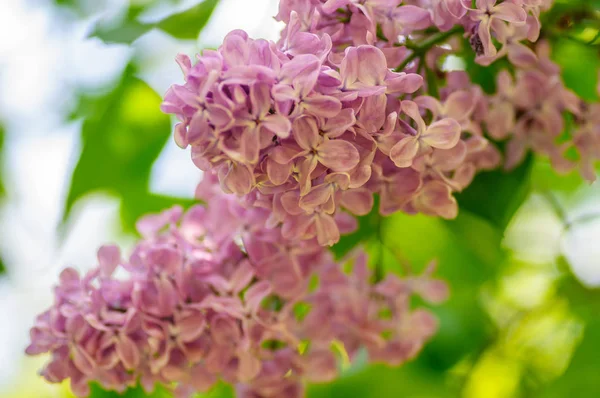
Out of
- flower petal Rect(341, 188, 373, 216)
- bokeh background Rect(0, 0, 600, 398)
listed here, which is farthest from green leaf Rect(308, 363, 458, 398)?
flower petal Rect(341, 188, 373, 216)

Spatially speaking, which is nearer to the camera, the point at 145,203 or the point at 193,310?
the point at 193,310

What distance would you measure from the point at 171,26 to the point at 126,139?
159mm

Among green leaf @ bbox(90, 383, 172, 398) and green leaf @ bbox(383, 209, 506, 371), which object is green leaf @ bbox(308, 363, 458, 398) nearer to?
green leaf @ bbox(383, 209, 506, 371)

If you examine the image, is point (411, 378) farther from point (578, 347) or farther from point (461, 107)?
point (461, 107)

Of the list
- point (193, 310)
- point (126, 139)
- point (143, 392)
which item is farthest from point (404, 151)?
point (143, 392)

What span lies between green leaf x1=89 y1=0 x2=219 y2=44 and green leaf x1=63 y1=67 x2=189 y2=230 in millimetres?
107

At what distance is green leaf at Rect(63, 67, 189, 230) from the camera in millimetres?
644

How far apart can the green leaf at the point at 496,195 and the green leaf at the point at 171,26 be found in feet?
0.76

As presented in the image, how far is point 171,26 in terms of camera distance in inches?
21.3

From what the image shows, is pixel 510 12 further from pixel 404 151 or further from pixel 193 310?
pixel 193 310

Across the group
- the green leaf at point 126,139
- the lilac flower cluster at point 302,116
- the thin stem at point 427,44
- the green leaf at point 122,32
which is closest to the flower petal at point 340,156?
the lilac flower cluster at point 302,116

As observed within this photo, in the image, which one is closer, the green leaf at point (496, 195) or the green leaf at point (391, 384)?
the green leaf at point (496, 195)

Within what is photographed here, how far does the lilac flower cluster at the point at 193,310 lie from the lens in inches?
17.4

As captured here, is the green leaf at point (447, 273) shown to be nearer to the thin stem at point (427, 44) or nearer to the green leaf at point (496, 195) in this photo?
the green leaf at point (496, 195)
